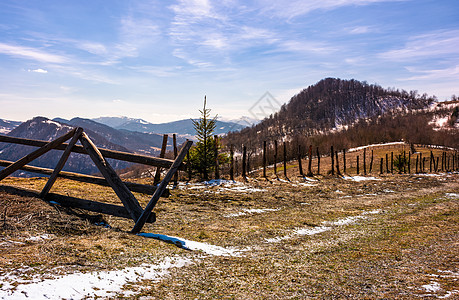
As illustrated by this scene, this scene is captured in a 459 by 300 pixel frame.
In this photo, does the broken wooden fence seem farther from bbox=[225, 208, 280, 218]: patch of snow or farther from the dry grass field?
bbox=[225, 208, 280, 218]: patch of snow

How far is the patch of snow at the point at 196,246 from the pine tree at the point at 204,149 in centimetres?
1433

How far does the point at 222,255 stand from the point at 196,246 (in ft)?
2.42

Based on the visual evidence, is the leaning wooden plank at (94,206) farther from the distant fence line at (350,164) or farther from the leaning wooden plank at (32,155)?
the distant fence line at (350,164)

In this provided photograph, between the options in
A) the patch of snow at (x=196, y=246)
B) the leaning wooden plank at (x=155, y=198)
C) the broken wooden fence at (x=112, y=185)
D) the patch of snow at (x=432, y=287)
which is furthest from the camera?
the broken wooden fence at (x=112, y=185)

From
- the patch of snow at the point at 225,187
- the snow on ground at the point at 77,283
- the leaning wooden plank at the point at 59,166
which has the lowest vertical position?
the patch of snow at the point at 225,187

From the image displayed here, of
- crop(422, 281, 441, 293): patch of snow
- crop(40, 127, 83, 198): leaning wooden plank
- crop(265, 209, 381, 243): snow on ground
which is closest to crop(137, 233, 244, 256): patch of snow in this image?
crop(265, 209, 381, 243): snow on ground

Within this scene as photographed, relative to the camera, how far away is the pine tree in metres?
20.9

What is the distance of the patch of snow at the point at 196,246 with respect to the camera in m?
5.95

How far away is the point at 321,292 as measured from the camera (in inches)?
166

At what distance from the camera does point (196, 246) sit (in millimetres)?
6180

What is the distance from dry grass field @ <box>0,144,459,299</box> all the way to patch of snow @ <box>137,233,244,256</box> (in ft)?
0.08

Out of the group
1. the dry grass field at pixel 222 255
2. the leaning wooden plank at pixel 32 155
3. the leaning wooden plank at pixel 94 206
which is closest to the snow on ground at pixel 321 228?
the dry grass field at pixel 222 255

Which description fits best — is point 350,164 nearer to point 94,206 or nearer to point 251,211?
point 251,211


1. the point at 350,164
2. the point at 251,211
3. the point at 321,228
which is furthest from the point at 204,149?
the point at 350,164
